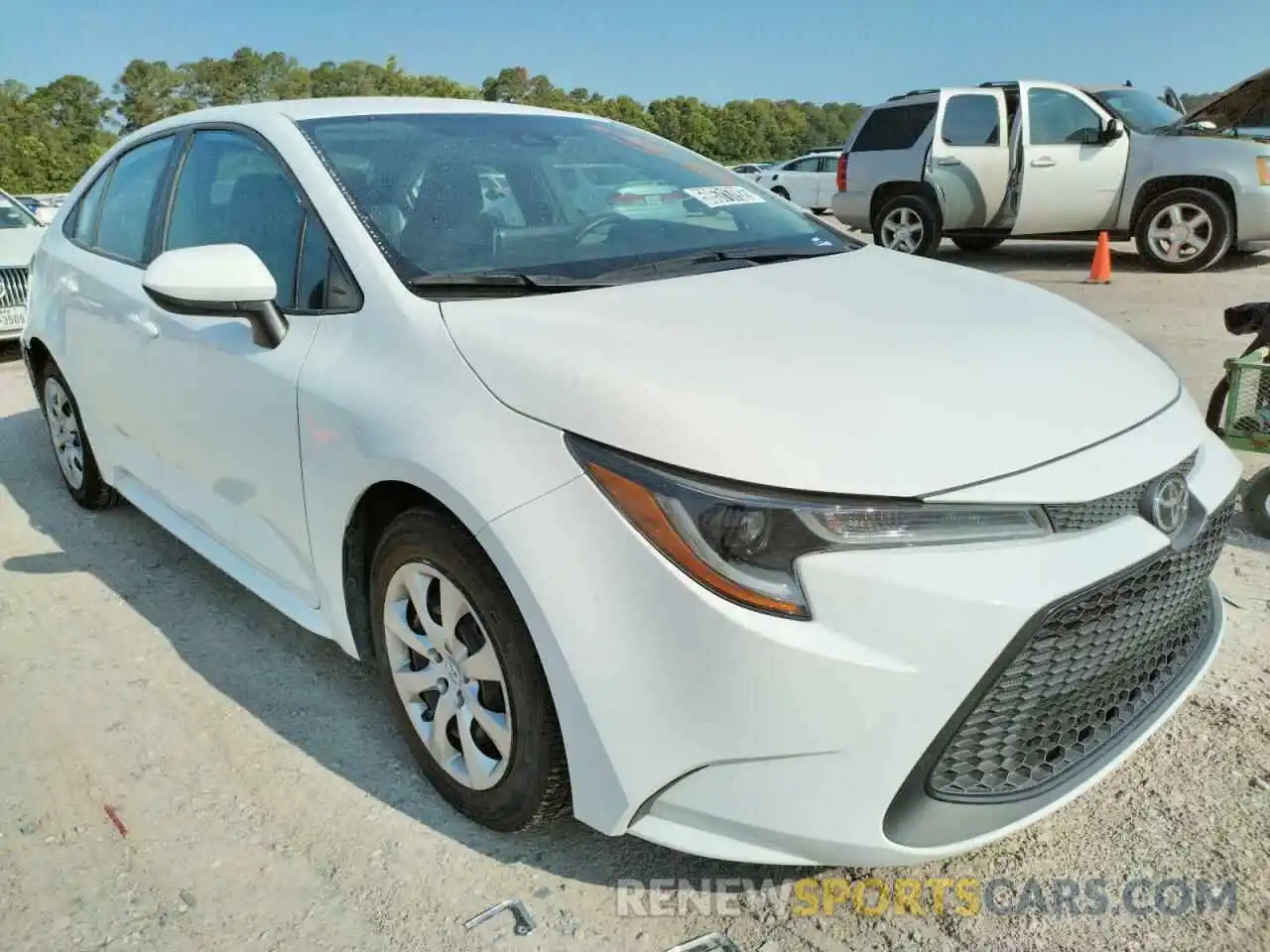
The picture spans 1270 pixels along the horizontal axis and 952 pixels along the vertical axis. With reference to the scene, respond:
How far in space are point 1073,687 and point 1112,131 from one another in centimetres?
1004

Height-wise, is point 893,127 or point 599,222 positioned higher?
point 893,127

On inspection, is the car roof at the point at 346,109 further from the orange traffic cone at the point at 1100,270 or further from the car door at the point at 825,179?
the car door at the point at 825,179

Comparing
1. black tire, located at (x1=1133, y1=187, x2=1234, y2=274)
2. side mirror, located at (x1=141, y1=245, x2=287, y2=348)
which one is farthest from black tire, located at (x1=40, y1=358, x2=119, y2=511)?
Result: black tire, located at (x1=1133, y1=187, x2=1234, y2=274)

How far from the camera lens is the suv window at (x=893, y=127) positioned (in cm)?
1142

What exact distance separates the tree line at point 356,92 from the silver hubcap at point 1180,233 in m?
45.9

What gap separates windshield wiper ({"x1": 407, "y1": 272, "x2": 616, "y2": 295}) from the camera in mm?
2332

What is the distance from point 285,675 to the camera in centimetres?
306

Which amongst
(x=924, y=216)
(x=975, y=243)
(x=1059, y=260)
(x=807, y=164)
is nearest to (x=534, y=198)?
(x=924, y=216)

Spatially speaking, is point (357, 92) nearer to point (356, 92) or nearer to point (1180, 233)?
point (356, 92)

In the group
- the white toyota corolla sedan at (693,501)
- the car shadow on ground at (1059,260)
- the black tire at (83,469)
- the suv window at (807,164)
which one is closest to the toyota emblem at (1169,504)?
the white toyota corolla sedan at (693,501)

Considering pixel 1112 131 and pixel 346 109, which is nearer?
pixel 346 109

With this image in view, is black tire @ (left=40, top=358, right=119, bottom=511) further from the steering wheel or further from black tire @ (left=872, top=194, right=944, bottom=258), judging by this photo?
black tire @ (left=872, top=194, right=944, bottom=258)

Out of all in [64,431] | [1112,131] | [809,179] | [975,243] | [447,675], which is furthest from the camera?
[809,179]

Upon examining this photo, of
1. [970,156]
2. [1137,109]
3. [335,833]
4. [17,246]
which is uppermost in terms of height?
[1137,109]
